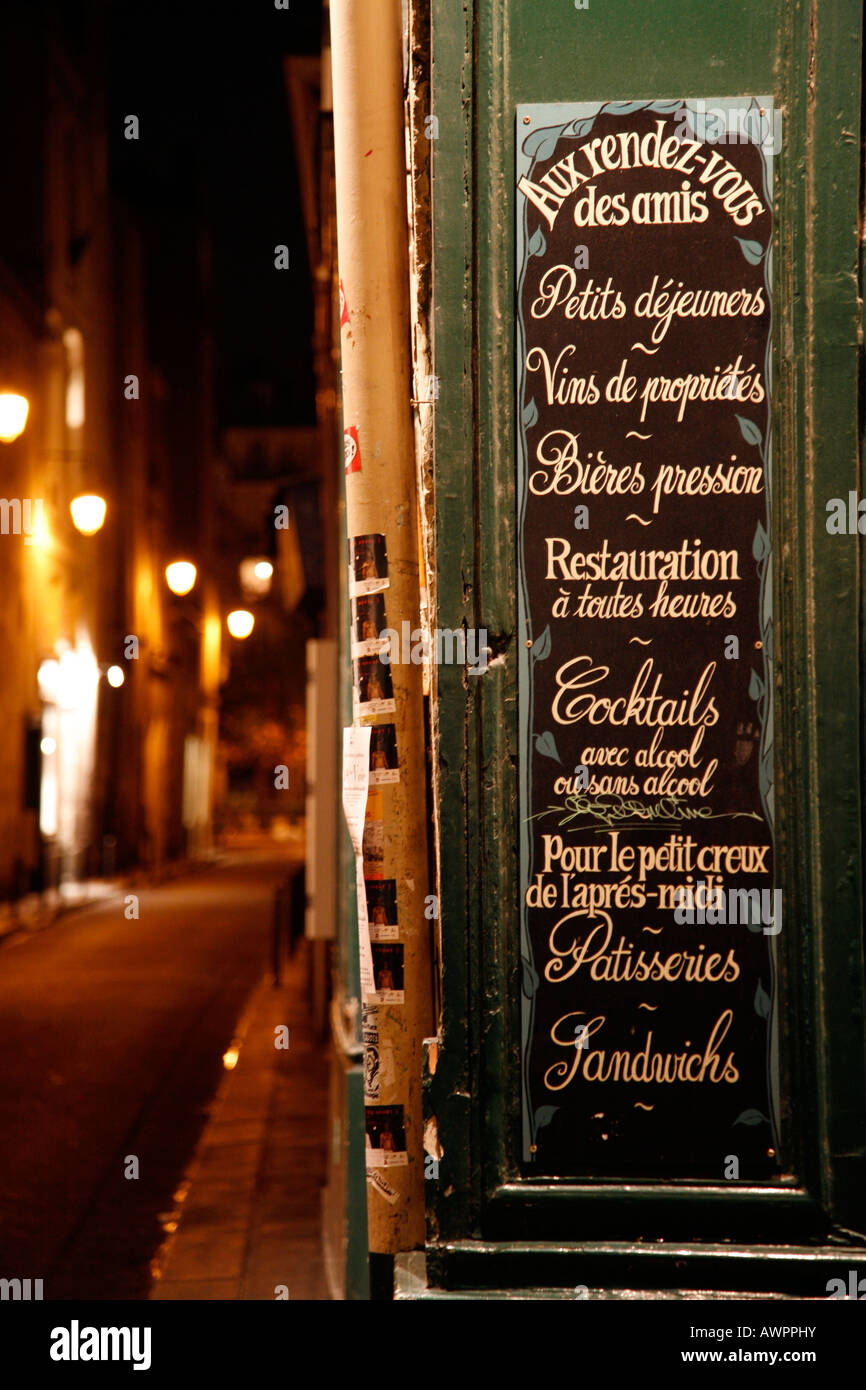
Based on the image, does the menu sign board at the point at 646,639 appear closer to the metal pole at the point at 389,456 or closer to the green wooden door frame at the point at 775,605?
the green wooden door frame at the point at 775,605

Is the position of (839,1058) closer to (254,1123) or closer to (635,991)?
(635,991)

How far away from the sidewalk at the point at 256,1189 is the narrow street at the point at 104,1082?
0.46 feet

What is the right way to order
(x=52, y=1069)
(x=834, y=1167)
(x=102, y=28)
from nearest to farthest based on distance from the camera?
(x=834, y=1167), (x=52, y=1069), (x=102, y=28)

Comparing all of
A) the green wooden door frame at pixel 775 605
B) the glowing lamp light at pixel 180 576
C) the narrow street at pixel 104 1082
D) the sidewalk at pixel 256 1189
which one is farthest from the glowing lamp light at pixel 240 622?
the green wooden door frame at pixel 775 605

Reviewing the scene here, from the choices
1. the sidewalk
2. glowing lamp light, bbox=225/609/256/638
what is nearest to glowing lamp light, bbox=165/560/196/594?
glowing lamp light, bbox=225/609/256/638

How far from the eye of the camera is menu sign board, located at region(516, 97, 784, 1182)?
328 cm

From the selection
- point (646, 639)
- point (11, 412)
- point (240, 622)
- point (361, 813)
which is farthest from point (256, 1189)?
point (240, 622)

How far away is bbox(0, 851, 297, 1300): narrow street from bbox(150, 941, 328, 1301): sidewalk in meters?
0.14

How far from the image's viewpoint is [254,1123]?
8.39 metres

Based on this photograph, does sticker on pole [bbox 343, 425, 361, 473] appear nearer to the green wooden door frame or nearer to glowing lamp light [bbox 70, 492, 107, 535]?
the green wooden door frame

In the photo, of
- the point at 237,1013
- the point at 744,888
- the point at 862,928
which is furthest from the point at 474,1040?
the point at 237,1013

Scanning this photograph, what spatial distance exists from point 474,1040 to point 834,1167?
844 millimetres

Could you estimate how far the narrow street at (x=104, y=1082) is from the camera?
6.24 m

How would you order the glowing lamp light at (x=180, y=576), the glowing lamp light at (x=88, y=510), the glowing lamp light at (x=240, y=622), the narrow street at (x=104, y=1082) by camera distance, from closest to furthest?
1. the narrow street at (x=104, y=1082)
2. the glowing lamp light at (x=88, y=510)
3. the glowing lamp light at (x=180, y=576)
4. the glowing lamp light at (x=240, y=622)
